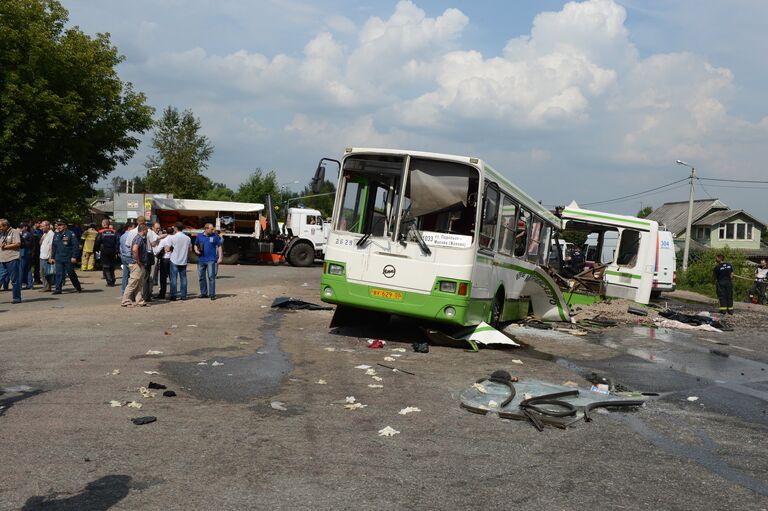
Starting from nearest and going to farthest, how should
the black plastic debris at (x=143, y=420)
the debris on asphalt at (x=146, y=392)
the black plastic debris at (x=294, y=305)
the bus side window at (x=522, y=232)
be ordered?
the black plastic debris at (x=143, y=420) → the debris on asphalt at (x=146, y=392) → the bus side window at (x=522, y=232) → the black plastic debris at (x=294, y=305)

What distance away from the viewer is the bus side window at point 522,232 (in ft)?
42.7

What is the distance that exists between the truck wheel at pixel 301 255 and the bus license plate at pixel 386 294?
2333 centimetres

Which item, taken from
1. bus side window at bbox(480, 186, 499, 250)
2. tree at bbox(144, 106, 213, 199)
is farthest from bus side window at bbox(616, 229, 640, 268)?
tree at bbox(144, 106, 213, 199)

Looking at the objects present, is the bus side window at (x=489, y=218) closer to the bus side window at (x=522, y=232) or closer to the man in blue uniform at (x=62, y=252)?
the bus side window at (x=522, y=232)

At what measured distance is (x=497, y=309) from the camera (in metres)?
12.4

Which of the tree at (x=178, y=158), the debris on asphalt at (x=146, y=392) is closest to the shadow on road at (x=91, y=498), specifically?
the debris on asphalt at (x=146, y=392)

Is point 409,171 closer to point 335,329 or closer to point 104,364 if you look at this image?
point 335,329

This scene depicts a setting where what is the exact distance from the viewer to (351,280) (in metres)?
10.6

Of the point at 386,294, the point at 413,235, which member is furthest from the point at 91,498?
the point at 413,235

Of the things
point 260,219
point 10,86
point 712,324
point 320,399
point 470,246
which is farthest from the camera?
point 260,219

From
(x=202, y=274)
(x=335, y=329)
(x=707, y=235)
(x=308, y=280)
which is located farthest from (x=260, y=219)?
(x=707, y=235)

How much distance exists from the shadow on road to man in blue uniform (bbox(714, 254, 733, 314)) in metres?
18.8

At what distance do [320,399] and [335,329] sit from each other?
5393 millimetres

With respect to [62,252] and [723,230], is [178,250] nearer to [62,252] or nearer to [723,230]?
[62,252]
